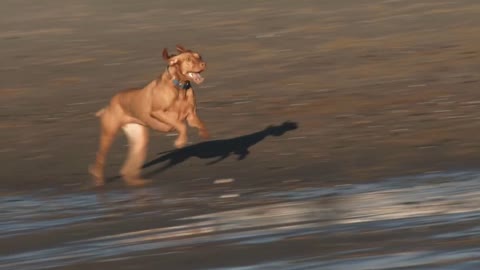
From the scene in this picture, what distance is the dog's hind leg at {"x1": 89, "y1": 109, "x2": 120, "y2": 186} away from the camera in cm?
1421

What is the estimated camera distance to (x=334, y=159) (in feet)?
46.8

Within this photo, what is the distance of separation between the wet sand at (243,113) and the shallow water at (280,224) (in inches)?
1.5

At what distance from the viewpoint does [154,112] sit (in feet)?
45.1

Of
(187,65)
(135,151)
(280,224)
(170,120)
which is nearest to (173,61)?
(187,65)

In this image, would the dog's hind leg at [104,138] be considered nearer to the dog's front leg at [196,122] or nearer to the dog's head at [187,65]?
the dog's front leg at [196,122]

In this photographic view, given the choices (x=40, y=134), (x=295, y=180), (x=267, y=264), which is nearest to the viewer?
(x=267, y=264)

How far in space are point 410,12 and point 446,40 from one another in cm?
293

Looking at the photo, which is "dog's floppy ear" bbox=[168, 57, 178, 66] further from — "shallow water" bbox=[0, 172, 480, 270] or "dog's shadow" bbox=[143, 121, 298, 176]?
"dog's shadow" bbox=[143, 121, 298, 176]

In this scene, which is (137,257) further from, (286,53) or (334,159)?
(286,53)

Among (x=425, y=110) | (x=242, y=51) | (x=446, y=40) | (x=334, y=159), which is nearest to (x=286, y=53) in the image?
(x=242, y=51)

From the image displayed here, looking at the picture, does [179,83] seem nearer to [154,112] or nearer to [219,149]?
[154,112]

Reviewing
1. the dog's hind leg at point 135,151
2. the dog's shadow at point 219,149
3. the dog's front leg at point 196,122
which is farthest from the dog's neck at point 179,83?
the dog's shadow at point 219,149

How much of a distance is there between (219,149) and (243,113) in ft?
5.93

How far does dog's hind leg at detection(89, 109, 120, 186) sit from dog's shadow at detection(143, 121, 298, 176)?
0.46 meters
